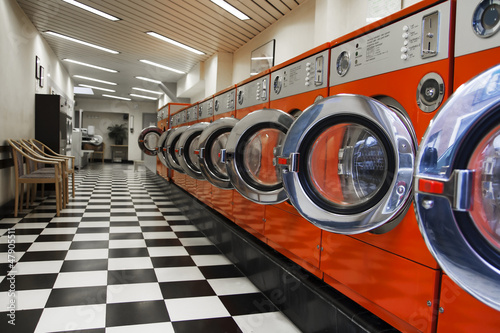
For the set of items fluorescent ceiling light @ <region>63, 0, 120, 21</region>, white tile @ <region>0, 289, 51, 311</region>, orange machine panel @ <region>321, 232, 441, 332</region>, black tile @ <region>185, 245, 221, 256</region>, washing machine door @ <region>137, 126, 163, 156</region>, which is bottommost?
black tile @ <region>185, 245, 221, 256</region>

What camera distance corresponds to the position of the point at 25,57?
210 inches

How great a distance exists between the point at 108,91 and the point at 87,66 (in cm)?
398

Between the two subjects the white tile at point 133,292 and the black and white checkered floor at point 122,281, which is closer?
the black and white checkered floor at point 122,281

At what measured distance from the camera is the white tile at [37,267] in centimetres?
233

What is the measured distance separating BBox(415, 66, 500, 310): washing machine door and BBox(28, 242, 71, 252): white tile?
2.79 metres

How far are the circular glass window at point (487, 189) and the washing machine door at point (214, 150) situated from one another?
77.1 inches

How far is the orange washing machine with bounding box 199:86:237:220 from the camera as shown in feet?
8.83

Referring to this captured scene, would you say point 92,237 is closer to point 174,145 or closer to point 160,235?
point 160,235

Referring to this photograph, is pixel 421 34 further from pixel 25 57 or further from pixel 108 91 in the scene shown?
pixel 108 91

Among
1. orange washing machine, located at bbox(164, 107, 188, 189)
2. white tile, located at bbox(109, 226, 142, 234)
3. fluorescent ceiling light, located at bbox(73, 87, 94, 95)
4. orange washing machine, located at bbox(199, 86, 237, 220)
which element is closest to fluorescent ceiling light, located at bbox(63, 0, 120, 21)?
orange washing machine, located at bbox(164, 107, 188, 189)

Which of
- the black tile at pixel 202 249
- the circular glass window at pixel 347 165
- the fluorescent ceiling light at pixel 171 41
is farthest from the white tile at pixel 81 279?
the fluorescent ceiling light at pixel 171 41

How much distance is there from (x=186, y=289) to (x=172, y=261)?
1.78 ft

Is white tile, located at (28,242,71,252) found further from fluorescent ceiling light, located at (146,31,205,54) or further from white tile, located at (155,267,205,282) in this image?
fluorescent ceiling light, located at (146,31,205,54)

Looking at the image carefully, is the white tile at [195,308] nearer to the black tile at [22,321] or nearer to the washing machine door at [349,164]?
the black tile at [22,321]
